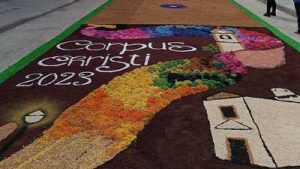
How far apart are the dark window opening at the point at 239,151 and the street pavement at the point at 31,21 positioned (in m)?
5.26

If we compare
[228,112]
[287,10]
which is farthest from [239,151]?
[287,10]

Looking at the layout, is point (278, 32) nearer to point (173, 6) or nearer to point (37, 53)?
point (37, 53)

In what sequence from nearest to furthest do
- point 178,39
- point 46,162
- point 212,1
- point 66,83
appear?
point 46,162, point 66,83, point 178,39, point 212,1

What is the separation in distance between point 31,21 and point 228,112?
10.4 metres

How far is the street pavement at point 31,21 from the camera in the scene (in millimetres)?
10031

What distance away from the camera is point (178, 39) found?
1091 centimetres

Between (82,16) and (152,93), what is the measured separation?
9.65 m

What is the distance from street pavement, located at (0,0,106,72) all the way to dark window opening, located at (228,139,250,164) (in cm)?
526

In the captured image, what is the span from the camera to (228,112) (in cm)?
581

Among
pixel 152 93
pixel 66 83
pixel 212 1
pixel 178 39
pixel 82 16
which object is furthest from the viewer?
pixel 212 1

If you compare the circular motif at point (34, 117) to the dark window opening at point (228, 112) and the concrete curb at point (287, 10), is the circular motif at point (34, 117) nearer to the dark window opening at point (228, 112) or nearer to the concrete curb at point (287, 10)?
the dark window opening at point (228, 112)

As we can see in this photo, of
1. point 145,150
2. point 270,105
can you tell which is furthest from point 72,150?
point 270,105

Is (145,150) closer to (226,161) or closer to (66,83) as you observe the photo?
(226,161)

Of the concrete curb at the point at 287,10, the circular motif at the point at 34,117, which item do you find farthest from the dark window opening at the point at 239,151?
the concrete curb at the point at 287,10
